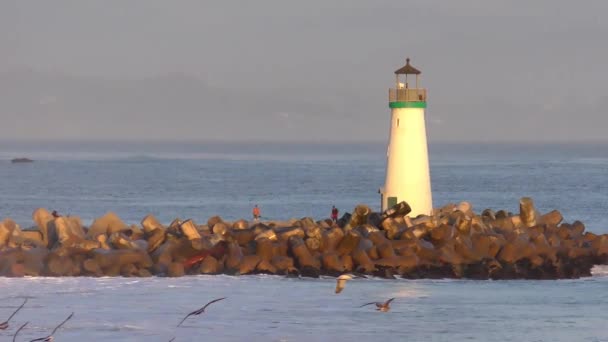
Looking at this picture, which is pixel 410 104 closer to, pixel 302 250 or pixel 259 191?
pixel 302 250

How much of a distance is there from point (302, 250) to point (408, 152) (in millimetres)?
4554

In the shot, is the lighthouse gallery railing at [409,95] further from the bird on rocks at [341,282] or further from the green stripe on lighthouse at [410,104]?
the bird on rocks at [341,282]

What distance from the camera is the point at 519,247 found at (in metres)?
22.7

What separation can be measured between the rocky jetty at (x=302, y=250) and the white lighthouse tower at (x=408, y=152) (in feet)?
6.53

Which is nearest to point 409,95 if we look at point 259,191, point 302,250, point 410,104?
point 410,104

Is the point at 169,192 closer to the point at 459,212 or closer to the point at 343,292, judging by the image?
the point at 459,212

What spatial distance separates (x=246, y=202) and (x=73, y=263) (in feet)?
90.9

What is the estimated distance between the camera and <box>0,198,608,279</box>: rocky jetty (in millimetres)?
21438

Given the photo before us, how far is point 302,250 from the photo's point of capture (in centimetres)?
2173

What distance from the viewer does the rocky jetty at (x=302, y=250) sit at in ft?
70.3

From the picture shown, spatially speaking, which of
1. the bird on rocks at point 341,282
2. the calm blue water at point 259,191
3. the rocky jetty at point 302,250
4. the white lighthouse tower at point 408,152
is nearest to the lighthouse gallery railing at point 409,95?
the white lighthouse tower at point 408,152

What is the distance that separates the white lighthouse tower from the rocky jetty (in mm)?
1991

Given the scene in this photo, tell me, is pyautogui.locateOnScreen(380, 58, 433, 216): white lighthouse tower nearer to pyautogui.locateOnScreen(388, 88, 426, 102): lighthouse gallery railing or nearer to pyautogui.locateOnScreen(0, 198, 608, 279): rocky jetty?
pyautogui.locateOnScreen(388, 88, 426, 102): lighthouse gallery railing

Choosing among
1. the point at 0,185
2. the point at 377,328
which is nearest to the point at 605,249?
the point at 377,328
